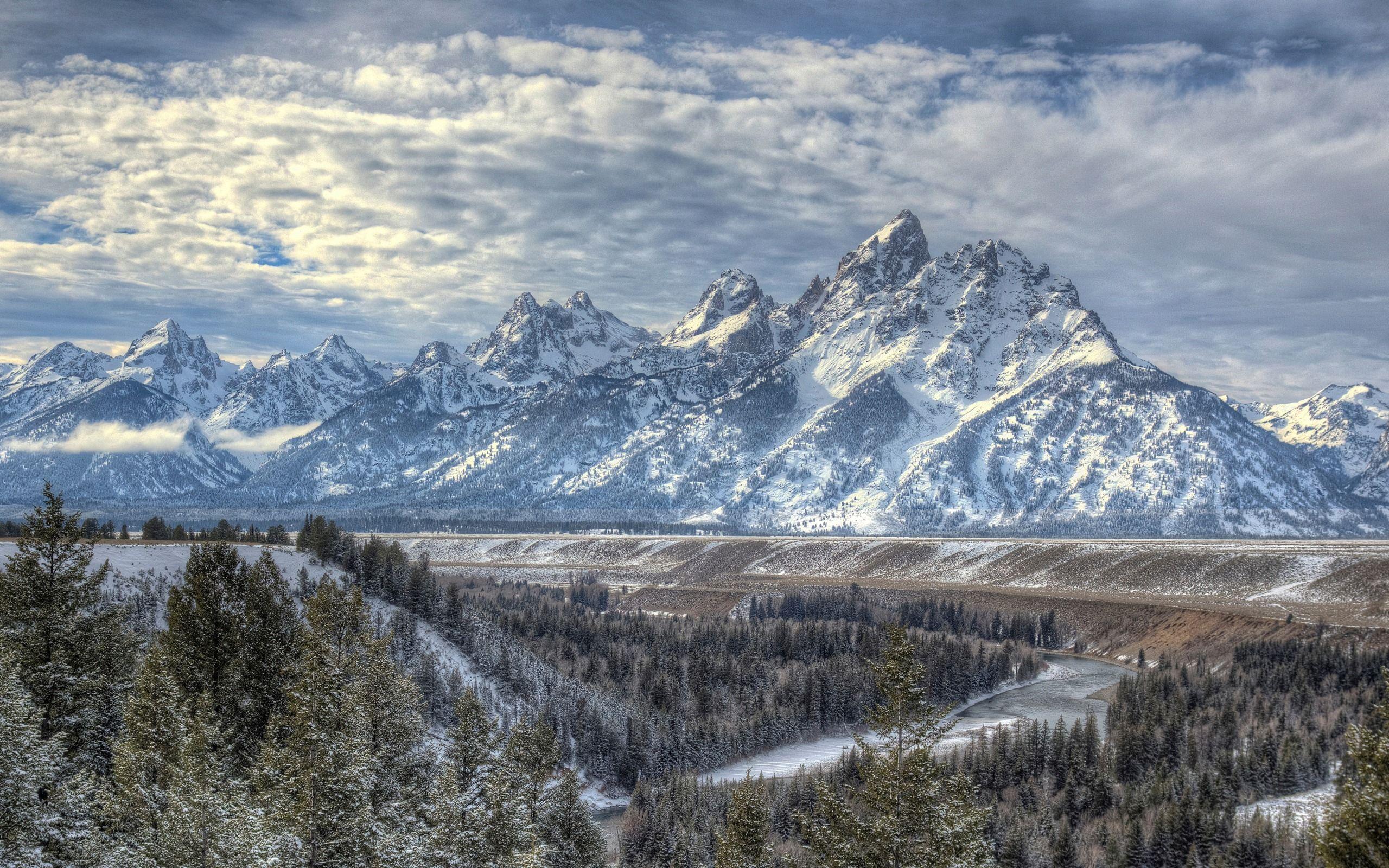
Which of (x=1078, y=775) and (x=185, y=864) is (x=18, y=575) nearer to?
(x=185, y=864)

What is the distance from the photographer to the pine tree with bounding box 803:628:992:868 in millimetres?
26094

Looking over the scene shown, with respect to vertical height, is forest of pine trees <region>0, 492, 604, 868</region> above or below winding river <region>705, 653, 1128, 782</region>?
above

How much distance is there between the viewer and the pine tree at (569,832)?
54.8m

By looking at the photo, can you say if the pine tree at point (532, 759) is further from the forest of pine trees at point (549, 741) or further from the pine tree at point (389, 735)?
the pine tree at point (389, 735)

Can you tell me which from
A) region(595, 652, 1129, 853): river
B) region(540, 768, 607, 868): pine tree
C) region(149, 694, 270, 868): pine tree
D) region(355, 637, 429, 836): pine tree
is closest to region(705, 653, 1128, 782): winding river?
region(595, 652, 1129, 853): river

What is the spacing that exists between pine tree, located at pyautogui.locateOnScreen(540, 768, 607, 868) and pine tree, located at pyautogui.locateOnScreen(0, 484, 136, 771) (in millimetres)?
24943

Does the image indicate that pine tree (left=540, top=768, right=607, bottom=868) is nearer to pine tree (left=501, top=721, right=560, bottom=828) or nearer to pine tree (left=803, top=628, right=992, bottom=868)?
pine tree (left=501, top=721, right=560, bottom=828)

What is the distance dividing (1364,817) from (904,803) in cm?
1092

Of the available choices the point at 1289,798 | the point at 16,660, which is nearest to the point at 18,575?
the point at 16,660

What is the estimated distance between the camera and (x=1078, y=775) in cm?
8644

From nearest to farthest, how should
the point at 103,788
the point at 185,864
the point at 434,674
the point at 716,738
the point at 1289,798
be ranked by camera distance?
the point at 185,864
the point at 103,788
the point at 1289,798
the point at 434,674
the point at 716,738

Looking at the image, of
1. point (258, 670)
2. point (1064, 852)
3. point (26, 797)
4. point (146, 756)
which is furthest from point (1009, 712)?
point (26, 797)

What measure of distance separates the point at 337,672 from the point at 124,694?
14.2 meters

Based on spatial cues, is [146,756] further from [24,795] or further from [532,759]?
[532,759]
